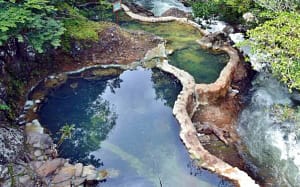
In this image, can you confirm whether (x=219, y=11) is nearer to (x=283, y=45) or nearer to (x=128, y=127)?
(x=283, y=45)

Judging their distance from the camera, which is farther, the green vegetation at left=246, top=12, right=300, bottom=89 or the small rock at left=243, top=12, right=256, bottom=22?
the small rock at left=243, top=12, right=256, bottom=22

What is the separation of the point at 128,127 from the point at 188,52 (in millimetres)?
4531

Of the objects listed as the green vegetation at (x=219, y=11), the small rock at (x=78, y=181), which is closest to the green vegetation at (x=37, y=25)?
the small rock at (x=78, y=181)

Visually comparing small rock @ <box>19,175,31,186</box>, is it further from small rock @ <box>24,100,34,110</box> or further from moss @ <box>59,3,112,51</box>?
moss @ <box>59,3,112,51</box>

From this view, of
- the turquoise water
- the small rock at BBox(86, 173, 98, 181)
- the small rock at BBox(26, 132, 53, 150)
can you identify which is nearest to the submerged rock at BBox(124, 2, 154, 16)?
the turquoise water

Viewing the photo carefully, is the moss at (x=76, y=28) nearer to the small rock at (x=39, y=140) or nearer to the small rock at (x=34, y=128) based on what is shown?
the small rock at (x=34, y=128)

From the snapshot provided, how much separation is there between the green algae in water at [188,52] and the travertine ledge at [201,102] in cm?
34

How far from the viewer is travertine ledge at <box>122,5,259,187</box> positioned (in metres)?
7.81

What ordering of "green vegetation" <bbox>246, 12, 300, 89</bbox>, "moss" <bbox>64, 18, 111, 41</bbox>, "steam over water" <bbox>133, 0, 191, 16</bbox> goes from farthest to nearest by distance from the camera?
"steam over water" <bbox>133, 0, 191, 16</bbox> < "moss" <bbox>64, 18, 111, 41</bbox> < "green vegetation" <bbox>246, 12, 300, 89</bbox>

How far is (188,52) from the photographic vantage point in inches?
504

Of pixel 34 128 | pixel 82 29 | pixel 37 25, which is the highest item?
pixel 37 25

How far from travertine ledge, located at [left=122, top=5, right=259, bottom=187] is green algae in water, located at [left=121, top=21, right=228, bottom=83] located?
34 cm

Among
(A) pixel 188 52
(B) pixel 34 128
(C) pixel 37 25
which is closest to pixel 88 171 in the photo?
(B) pixel 34 128

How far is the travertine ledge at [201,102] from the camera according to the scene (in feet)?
25.6
